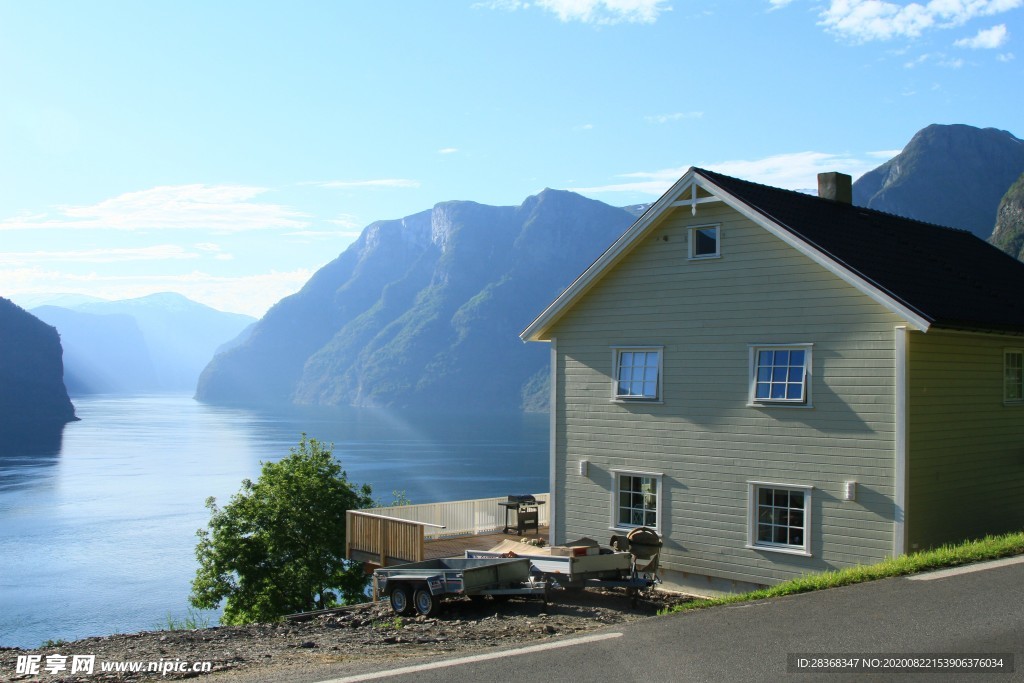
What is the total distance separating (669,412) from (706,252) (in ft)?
10.8

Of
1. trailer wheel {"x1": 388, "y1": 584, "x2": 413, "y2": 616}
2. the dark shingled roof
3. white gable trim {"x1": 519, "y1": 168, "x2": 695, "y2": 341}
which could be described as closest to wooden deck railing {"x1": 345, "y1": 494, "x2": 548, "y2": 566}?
trailer wheel {"x1": 388, "y1": 584, "x2": 413, "y2": 616}

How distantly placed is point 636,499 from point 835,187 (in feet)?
27.9

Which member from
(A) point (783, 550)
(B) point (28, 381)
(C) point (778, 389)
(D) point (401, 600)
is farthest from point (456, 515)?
(B) point (28, 381)

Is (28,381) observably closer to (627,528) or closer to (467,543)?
(467,543)

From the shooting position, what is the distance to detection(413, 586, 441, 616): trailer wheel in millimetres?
15102

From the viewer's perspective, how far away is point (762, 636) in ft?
31.9

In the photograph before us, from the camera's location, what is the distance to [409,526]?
67.3ft

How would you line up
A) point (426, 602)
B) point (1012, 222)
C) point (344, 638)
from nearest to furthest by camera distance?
1. point (344, 638)
2. point (426, 602)
3. point (1012, 222)

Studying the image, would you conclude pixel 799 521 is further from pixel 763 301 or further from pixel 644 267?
pixel 644 267

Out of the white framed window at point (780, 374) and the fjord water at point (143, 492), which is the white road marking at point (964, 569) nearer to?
the white framed window at point (780, 374)

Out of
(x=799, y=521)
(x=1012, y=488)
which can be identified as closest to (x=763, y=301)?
A: (x=799, y=521)

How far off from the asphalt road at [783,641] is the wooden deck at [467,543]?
1084 cm

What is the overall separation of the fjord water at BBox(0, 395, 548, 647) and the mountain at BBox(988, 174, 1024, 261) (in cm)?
7088

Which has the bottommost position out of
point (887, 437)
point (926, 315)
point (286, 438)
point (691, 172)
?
point (286, 438)
